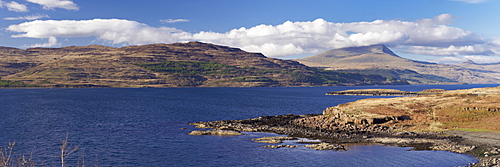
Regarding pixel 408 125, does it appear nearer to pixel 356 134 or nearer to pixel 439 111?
pixel 439 111

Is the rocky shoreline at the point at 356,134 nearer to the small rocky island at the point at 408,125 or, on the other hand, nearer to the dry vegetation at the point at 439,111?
the small rocky island at the point at 408,125

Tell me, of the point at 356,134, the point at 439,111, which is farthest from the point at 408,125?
the point at 356,134

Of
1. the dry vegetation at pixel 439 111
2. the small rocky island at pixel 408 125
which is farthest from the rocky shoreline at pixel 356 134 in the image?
the dry vegetation at pixel 439 111

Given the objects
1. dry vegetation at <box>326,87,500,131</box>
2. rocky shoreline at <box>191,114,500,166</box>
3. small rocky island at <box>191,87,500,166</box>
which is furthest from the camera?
dry vegetation at <box>326,87,500,131</box>

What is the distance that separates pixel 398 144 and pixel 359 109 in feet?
115

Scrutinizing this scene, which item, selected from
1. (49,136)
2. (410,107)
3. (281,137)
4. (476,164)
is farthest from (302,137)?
(49,136)

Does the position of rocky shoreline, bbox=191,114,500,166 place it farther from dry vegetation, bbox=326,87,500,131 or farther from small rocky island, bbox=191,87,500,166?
dry vegetation, bbox=326,87,500,131

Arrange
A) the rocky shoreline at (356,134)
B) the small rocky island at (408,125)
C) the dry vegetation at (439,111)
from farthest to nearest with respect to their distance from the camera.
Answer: the dry vegetation at (439,111) < the small rocky island at (408,125) < the rocky shoreline at (356,134)

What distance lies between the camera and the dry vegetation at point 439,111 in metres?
94.7

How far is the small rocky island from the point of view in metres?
77.1

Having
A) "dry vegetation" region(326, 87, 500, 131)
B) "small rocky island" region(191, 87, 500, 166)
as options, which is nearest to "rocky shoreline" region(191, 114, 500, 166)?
"small rocky island" region(191, 87, 500, 166)

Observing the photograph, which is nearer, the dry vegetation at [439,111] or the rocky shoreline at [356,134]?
the rocky shoreline at [356,134]

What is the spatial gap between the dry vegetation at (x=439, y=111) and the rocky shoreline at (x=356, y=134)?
7990 millimetres

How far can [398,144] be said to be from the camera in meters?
77.5
